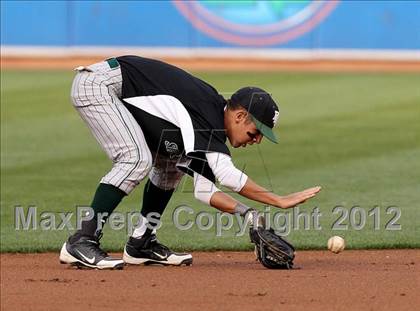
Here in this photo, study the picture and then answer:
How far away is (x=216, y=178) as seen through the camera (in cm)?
638

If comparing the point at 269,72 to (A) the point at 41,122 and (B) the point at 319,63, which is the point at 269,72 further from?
(A) the point at 41,122

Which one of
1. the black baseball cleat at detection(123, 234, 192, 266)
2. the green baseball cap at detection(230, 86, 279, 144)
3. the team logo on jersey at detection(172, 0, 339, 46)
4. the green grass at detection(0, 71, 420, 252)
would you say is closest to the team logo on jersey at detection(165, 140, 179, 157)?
the green baseball cap at detection(230, 86, 279, 144)

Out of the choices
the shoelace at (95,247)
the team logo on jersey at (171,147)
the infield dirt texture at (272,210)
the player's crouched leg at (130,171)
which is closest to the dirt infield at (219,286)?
the infield dirt texture at (272,210)

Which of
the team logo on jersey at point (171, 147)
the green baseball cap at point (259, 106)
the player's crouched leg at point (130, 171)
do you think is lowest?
the player's crouched leg at point (130, 171)

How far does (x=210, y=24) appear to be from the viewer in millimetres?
21922

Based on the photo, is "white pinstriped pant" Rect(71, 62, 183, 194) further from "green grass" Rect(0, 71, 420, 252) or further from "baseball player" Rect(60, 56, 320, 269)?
"green grass" Rect(0, 71, 420, 252)

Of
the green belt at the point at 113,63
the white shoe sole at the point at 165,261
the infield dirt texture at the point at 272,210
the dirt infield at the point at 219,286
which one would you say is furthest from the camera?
the white shoe sole at the point at 165,261

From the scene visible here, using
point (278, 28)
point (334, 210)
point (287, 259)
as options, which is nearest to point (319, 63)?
point (278, 28)

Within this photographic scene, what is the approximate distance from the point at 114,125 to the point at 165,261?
0.98m

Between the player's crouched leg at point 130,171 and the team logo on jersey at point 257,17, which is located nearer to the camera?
the player's crouched leg at point 130,171

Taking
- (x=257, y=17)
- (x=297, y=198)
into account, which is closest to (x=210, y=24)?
(x=257, y=17)

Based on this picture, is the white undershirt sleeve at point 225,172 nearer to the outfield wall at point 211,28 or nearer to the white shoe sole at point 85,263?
the white shoe sole at point 85,263

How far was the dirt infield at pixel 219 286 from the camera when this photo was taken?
5492mm

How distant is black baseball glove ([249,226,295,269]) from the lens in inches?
257
